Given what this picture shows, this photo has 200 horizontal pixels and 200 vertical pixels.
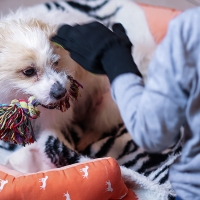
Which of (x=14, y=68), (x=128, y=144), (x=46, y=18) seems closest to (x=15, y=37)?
(x=14, y=68)

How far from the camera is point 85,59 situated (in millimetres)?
672

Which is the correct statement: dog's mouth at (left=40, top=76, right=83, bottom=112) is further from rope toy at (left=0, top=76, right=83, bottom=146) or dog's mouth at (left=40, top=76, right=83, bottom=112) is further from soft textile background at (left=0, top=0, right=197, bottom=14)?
soft textile background at (left=0, top=0, right=197, bottom=14)

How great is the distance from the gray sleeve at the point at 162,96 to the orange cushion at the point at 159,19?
95cm

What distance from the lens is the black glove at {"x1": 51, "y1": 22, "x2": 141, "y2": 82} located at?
612mm

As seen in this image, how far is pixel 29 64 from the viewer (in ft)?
3.22

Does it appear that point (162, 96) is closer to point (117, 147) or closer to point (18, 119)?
point (18, 119)

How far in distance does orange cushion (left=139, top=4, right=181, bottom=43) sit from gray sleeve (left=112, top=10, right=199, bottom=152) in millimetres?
953

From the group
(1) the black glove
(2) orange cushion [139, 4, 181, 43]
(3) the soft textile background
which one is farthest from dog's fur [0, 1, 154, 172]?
(3) the soft textile background

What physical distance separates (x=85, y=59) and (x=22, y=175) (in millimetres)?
478

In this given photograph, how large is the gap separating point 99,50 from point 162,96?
18 centimetres

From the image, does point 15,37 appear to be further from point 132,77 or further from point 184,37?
point 184,37

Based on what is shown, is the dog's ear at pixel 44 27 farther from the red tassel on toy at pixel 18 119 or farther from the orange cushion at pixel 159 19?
the orange cushion at pixel 159 19

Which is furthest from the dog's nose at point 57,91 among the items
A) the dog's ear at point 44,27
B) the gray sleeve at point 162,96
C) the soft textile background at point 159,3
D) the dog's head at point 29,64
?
the soft textile background at point 159,3

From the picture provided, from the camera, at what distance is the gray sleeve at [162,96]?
492 mm
